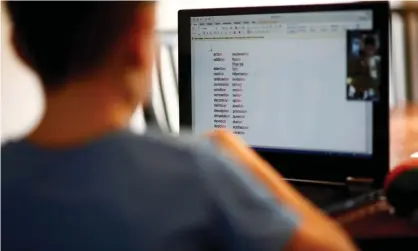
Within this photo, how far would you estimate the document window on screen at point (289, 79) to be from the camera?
1.07 metres

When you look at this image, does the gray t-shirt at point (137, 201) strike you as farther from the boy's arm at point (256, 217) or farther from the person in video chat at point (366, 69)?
the person in video chat at point (366, 69)

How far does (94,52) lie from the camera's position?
575mm

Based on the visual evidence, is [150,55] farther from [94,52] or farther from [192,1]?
[192,1]

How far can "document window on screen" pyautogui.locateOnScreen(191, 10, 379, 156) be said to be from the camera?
1.07 m

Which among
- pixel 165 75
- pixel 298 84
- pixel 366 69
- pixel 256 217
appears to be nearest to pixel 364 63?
pixel 366 69

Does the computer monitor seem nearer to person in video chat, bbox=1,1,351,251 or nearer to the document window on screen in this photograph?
the document window on screen

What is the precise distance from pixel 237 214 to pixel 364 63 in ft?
1.83

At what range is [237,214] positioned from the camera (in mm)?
572

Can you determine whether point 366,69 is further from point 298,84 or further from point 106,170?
point 106,170

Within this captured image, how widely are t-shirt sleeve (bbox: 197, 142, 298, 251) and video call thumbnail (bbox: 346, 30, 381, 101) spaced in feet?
1.70

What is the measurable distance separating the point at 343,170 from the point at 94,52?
2.12 feet

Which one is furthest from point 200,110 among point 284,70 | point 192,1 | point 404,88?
point 404,88

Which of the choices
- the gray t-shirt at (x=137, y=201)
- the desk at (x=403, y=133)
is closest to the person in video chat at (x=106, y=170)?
the gray t-shirt at (x=137, y=201)

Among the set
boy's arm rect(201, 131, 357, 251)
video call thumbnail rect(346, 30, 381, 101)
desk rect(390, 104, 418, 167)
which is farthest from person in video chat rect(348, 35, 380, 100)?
boy's arm rect(201, 131, 357, 251)
